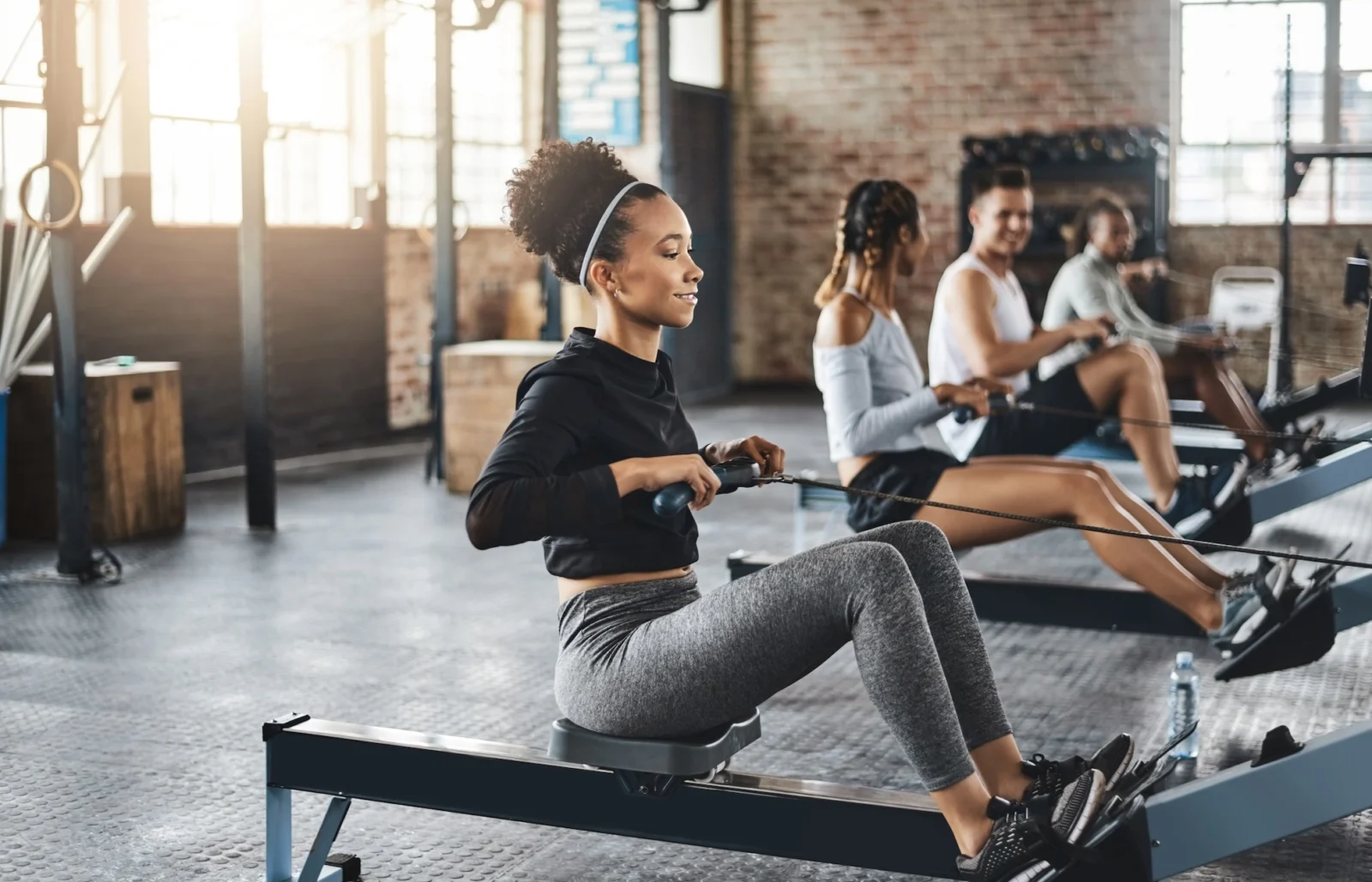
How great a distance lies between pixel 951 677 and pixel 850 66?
31.4 feet

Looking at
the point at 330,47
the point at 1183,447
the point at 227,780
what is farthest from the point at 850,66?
the point at 227,780

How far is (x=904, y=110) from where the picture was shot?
1105cm

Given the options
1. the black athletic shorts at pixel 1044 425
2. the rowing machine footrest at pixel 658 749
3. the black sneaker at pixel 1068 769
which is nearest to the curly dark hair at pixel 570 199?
the rowing machine footrest at pixel 658 749

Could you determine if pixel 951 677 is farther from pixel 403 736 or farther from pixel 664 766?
pixel 403 736

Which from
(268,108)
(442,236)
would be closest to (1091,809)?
(442,236)

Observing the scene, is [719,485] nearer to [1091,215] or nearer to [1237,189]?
[1091,215]

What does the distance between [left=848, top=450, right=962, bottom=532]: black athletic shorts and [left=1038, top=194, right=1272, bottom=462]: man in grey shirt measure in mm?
2290

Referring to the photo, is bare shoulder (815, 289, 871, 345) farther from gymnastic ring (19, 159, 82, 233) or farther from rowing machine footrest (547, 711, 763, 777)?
gymnastic ring (19, 159, 82, 233)

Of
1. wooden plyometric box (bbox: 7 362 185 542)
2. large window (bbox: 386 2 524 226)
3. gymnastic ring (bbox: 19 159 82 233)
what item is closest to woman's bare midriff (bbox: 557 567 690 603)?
gymnastic ring (bbox: 19 159 82 233)

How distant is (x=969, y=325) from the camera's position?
4.16 metres

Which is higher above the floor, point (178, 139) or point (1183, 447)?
point (178, 139)

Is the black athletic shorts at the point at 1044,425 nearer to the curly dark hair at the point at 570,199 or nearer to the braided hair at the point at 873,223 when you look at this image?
the braided hair at the point at 873,223

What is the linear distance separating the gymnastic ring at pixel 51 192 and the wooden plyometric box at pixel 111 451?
32.5 inches

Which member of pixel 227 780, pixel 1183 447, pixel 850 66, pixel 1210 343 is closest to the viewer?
pixel 227 780
